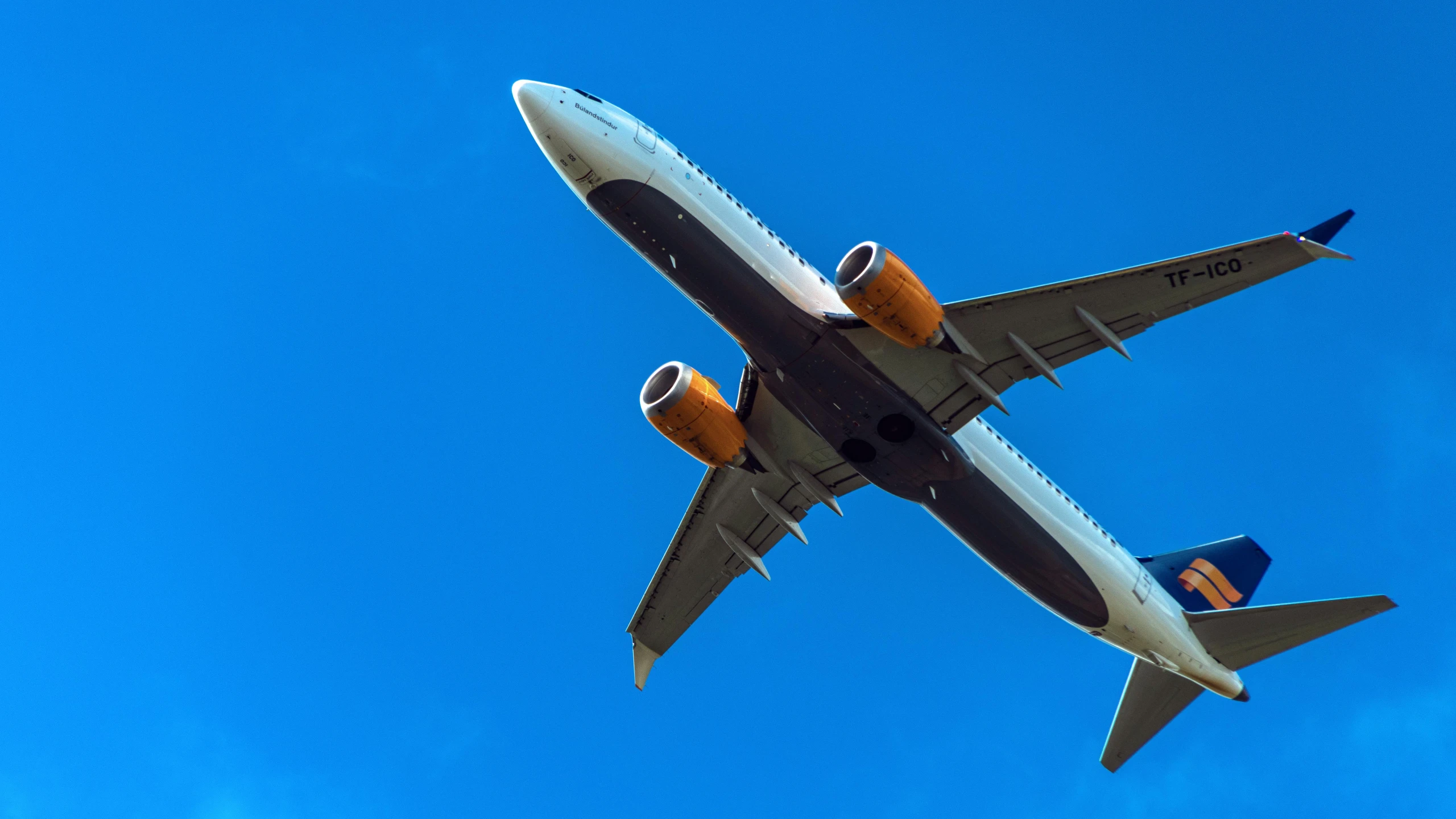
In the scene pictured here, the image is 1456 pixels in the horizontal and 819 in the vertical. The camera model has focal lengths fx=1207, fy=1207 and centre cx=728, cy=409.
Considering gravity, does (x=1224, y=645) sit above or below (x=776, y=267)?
below

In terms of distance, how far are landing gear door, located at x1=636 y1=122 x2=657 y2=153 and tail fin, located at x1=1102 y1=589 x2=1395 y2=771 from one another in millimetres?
19443

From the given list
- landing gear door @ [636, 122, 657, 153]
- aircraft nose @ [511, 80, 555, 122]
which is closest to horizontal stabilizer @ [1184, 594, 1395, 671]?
landing gear door @ [636, 122, 657, 153]

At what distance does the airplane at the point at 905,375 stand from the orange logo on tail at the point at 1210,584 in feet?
2.57

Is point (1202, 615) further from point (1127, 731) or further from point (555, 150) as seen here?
point (555, 150)

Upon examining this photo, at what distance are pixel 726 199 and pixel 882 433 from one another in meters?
6.89

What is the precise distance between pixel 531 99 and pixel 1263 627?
77.3 feet

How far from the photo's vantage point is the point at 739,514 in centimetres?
3550

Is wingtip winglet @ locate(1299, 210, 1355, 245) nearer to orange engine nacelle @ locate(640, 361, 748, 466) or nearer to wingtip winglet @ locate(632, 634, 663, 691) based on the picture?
orange engine nacelle @ locate(640, 361, 748, 466)

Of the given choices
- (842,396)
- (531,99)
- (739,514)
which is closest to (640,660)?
(739,514)

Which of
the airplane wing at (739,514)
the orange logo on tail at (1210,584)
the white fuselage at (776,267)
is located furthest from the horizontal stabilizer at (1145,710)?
the airplane wing at (739,514)

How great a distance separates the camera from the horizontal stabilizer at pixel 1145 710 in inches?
1380

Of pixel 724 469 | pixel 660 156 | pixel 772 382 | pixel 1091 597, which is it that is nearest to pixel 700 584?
pixel 724 469

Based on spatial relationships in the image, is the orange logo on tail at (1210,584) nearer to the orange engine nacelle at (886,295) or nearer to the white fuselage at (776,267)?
the white fuselage at (776,267)

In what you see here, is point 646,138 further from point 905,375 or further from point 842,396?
point 905,375
